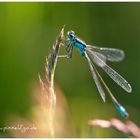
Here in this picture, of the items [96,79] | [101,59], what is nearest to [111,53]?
[101,59]

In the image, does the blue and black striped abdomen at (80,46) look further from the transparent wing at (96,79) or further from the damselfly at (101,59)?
the transparent wing at (96,79)

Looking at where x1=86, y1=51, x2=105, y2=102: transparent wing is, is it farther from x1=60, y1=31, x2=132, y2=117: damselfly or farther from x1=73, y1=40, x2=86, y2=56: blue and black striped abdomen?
x1=73, y1=40, x2=86, y2=56: blue and black striped abdomen

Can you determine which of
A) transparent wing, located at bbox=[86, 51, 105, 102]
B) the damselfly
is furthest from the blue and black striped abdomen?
transparent wing, located at bbox=[86, 51, 105, 102]

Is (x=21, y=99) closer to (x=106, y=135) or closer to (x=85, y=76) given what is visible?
(x=85, y=76)

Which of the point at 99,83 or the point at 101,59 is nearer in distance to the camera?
the point at 99,83

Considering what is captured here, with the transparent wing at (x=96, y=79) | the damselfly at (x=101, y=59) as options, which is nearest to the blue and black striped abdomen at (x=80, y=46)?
the damselfly at (x=101, y=59)

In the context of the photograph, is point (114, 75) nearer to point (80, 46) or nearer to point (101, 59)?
point (101, 59)
